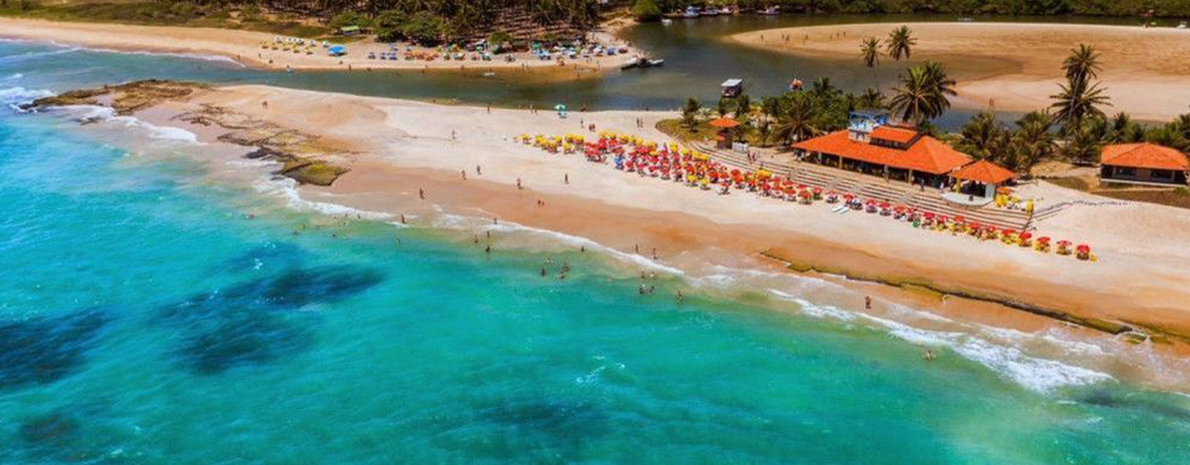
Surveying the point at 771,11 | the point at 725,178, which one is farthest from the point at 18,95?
the point at 771,11

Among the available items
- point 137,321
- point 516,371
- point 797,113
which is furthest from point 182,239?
point 797,113

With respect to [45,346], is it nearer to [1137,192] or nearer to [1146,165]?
[1137,192]

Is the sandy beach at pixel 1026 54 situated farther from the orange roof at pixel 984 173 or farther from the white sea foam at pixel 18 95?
the white sea foam at pixel 18 95

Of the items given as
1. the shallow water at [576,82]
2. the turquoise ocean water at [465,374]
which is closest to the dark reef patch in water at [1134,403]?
the turquoise ocean water at [465,374]

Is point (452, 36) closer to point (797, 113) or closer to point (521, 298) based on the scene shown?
point (797, 113)

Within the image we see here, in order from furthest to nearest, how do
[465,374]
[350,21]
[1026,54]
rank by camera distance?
[350,21], [1026,54], [465,374]

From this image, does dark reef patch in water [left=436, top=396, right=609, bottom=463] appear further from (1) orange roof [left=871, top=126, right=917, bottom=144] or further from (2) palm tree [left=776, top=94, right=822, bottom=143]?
(2) palm tree [left=776, top=94, right=822, bottom=143]

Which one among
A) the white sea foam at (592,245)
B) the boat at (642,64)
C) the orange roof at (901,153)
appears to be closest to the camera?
the white sea foam at (592,245)
